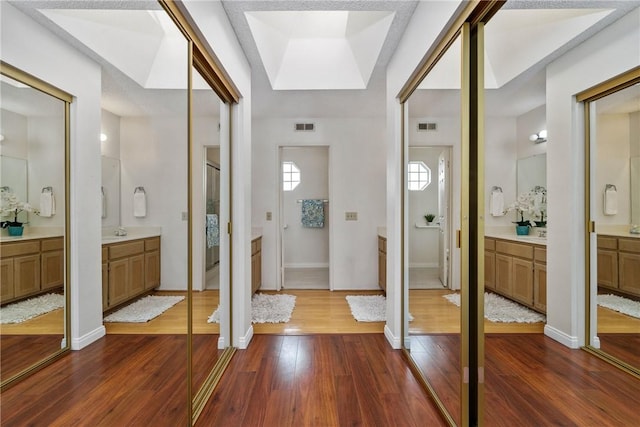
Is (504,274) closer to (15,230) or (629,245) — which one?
(629,245)

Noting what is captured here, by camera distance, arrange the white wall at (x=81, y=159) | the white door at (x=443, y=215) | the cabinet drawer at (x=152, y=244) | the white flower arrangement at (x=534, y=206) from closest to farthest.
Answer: the white wall at (x=81, y=159)
the white flower arrangement at (x=534, y=206)
the cabinet drawer at (x=152, y=244)
the white door at (x=443, y=215)

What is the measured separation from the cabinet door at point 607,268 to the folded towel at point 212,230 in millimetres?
1923

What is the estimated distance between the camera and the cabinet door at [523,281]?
114 centimetres

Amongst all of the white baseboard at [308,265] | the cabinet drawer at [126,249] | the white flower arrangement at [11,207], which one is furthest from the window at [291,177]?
the white flower arrangement at [11,207]

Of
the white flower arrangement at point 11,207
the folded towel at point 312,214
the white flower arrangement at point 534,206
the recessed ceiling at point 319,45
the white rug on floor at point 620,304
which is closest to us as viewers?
the white flower arrangement at point 11,207

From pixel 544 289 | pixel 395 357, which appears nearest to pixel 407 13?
pixel 544 289

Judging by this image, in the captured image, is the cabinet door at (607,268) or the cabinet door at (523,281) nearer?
the cabinet door at (607,268)

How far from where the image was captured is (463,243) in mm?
1618

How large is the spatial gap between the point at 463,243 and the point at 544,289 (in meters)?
Result: 0.55

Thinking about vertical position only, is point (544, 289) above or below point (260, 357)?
above

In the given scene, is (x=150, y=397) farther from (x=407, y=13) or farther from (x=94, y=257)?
(x=407, y=13)

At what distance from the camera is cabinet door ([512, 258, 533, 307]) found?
1141 mm

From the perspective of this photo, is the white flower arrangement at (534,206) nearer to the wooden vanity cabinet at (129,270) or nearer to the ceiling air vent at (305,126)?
the wooden vanity cabinet at (129,270)

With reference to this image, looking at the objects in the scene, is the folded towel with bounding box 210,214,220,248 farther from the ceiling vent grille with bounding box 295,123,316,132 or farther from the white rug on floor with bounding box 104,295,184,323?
the ceiling vent grille with bounding box 295,123,316,132
